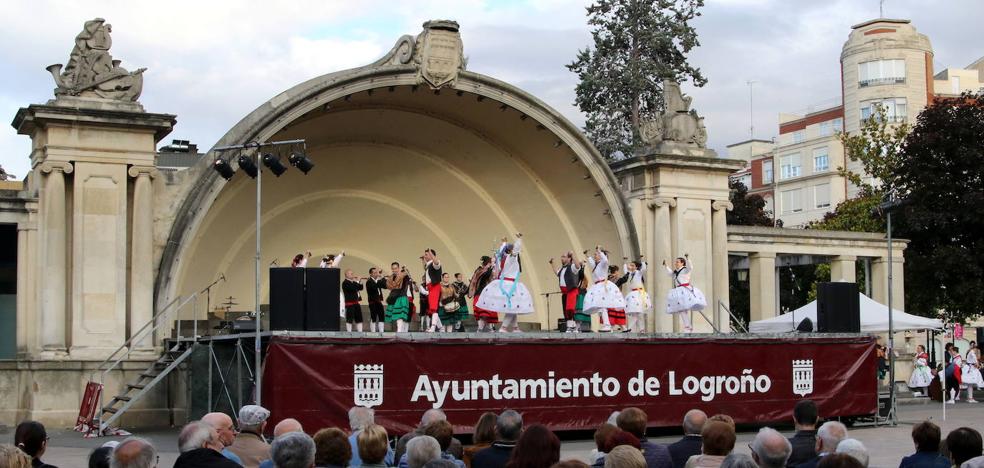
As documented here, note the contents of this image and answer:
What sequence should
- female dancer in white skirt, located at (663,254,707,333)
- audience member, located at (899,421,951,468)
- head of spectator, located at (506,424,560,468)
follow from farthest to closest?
female dancer in white skirt, located at (663,254,707,333), audience member, located at (899,421,951,468), head of spectator, located at (506,424,560,468)

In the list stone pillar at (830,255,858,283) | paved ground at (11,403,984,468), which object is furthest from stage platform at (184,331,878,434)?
stone pillar at (830,255,858,283)

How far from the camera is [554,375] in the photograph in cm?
2198

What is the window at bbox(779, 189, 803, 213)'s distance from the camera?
3081 inches

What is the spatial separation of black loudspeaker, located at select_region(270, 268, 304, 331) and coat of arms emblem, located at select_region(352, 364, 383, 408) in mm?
1159

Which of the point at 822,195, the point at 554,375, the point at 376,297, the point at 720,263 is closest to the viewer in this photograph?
the point at 554,375

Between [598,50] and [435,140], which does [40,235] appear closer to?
[435,140]

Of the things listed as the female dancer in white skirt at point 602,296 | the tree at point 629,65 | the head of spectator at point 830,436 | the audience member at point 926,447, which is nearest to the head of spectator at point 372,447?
the head of spectator at point 830,436

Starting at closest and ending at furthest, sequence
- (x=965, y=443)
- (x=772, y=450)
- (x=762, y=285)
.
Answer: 1. (x=772, y=450)
2. (x=965, y=443)
3. (x=762, y=285)

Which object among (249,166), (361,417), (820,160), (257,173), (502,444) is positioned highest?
(820,160)

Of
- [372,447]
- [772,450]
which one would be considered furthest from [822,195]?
[372,447]

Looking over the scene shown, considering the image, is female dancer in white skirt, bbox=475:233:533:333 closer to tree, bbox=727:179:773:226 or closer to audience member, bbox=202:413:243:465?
audience member, bbox=202:413:243:465

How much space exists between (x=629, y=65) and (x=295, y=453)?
45.2 metres

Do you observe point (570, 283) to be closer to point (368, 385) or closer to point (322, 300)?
point (368, 385)

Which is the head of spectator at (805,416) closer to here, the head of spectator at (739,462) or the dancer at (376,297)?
the head of spectator at (739,462)
